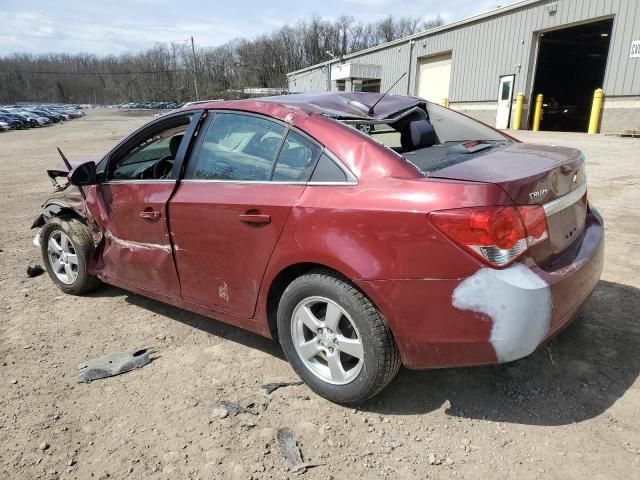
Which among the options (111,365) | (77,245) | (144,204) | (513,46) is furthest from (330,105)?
(513,46)

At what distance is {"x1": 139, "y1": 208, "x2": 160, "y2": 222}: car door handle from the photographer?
10.5 ft

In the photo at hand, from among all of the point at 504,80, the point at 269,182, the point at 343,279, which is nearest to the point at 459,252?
the point at 343,279

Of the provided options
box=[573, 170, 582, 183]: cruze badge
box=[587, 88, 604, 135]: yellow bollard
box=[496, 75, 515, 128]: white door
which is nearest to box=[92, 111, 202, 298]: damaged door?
box=[573, 170, 582, 183]: cruze badge

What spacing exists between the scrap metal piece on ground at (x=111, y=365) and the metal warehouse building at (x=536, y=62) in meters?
18.5

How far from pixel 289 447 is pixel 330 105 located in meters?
1.96

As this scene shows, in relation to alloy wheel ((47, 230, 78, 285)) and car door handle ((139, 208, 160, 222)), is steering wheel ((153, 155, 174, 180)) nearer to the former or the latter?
car door handle ((139, 208, 160, 222))

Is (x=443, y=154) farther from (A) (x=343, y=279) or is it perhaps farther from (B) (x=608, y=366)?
(B) (x=608, y=366)

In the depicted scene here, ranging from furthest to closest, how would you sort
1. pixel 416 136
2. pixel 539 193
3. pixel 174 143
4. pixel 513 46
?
pixel 513 46
pixel 174 143
pixel 416 136
pixel 539 193

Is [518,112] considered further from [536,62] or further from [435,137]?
[435,137]

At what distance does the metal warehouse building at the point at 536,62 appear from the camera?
1677 centimetres

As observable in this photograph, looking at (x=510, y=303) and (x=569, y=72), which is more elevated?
(x=569, y=72)

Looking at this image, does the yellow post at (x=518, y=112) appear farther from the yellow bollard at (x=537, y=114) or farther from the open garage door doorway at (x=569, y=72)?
the open garage door doorway at (x=569, y=72)

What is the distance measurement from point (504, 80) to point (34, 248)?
2138cm

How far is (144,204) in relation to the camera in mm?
3311
